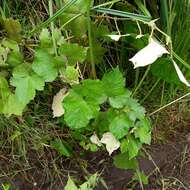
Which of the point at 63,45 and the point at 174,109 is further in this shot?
the point at 174,109

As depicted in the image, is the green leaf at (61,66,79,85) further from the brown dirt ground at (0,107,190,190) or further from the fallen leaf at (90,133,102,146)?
the brown dirt ground at (0,107,190,190)

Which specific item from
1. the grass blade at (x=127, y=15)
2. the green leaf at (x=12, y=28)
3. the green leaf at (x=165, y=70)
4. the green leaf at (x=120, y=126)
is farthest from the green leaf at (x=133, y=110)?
the green leaf at (x=12, y=28)

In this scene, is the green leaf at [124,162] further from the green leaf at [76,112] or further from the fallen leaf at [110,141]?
the green leaf at [76,112]

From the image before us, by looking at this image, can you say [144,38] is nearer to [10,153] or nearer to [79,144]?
[79,144]

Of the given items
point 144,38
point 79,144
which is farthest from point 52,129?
point 144,38

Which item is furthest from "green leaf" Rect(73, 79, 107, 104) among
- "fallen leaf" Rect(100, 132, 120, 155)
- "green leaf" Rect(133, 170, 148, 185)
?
"green leaf" Rect(133, 170, 148, 185)

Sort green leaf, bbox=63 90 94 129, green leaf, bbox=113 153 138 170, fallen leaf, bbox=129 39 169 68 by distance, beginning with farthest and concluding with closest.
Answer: green leaf, bbox=113 153 138 170, green leaf, bbox=63 90 94 129, fallen leaf, bbox=129 39 169 68
